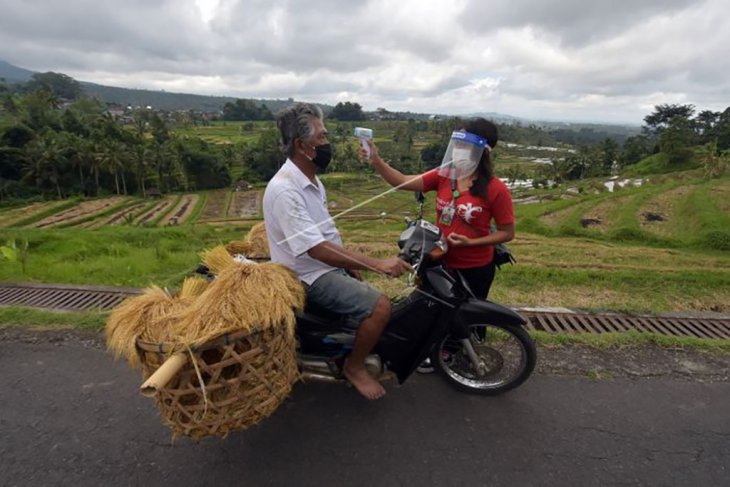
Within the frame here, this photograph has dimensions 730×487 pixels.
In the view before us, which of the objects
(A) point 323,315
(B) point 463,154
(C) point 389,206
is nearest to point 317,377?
(A) point 323,315

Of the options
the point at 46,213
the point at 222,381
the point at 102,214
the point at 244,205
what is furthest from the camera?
the point at 244,205

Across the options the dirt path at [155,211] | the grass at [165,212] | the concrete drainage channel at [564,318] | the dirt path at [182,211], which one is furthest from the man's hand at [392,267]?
the dirt path at [155,211]

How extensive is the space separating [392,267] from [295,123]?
1.12 meters

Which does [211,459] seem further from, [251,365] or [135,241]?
[135,241]

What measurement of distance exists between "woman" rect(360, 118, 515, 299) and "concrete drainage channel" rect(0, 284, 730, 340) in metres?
1.41

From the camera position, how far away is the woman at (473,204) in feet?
9.94

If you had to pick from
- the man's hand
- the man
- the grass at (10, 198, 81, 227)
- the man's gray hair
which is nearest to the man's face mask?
the man

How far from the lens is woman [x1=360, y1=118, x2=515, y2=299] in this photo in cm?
303

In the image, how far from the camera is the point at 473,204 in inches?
122

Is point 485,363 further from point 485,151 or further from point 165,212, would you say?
point 165,212

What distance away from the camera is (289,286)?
8.46 feet

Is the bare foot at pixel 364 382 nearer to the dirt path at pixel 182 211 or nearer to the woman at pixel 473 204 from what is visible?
the woman at pixel 473 204

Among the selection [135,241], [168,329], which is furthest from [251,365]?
[135,241]

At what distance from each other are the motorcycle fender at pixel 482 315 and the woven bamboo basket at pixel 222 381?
130 centimetres
